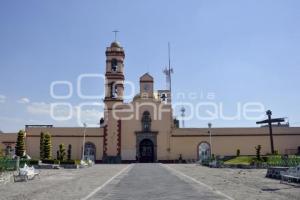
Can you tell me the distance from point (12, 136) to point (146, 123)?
21633mm

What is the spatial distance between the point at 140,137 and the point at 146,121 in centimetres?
276

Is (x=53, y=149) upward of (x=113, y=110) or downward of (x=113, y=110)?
downward

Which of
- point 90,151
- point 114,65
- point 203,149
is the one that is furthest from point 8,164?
point 203,149

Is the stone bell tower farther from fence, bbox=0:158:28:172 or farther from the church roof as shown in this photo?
fence, bbox=0:158:28:172

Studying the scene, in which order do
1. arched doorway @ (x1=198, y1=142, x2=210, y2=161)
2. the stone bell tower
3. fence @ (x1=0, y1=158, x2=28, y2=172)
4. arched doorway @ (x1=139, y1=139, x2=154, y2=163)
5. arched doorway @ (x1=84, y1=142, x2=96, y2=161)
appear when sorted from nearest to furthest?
fence @ (x1=0, y1=158, x2=28, y2=172)
the stone bell tower
arched doorway @ (x1=84, y1=142, x2=96, y2=161)
arched doorway @ (x1=198, y1=142, x2=210, y2=161)
arched doorway @ (x1=139, y1=139, x2=154, y2=163)

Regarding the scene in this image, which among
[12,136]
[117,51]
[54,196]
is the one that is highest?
[117,51]

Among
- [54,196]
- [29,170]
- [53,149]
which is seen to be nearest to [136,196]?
[54,196]

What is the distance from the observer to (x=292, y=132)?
56219 mm

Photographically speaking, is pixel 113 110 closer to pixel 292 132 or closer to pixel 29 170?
pixel 292 132

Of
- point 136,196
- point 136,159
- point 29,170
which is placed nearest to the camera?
point 136,196

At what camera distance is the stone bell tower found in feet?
184

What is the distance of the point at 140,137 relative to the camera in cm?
5712

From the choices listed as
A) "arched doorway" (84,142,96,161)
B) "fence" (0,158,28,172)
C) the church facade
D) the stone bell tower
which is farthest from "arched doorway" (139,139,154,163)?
"fence" (0,158,28,172)

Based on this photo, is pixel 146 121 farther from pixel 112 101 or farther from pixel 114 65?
A: pixel 114 65
